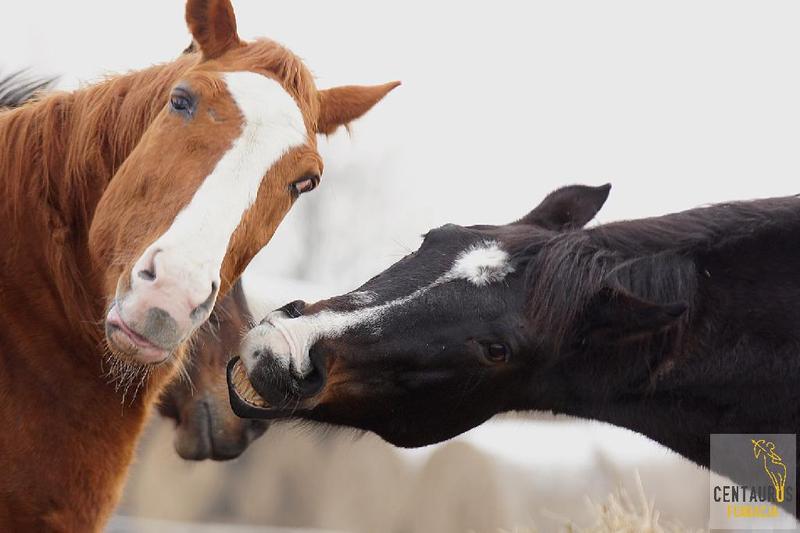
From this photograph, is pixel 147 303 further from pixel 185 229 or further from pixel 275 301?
pixel 275 301

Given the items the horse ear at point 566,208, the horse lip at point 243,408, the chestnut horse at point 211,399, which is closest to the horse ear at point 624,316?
the horse ear at point 566,208

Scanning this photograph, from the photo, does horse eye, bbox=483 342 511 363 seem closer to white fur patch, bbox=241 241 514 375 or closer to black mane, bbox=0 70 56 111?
white fur patch, bbox=241 241 514 375

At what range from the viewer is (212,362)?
17.1 ft

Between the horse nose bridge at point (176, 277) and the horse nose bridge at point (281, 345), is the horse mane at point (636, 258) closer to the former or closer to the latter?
the horse nose bridge at point (281, 345)

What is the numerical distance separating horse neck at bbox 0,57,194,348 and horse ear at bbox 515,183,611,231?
1.61 metres

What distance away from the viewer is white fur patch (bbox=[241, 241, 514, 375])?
2.83m

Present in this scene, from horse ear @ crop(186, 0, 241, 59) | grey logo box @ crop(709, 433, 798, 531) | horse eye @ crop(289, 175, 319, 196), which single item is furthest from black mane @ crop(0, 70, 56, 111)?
grey logo box @ crop(709, 433, 798, 531)

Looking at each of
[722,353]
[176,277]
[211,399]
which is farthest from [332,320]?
[211,399]

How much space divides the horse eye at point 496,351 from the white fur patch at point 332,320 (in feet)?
0.76

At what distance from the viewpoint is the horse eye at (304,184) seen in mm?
3018

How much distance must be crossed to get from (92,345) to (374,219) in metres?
19.5

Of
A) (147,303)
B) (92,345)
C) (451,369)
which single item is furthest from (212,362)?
(147,303)

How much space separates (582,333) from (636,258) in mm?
352

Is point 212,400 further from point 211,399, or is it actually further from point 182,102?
point 182,102
